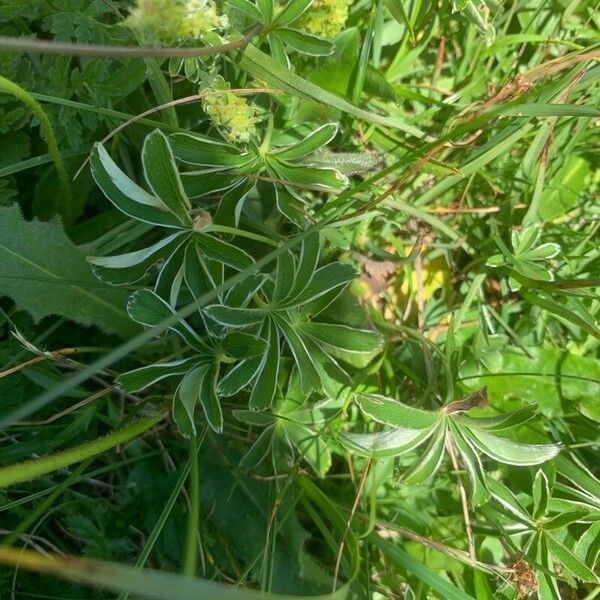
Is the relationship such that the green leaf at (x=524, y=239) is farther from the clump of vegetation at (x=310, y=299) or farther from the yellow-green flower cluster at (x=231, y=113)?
the yellow-green flower cluster at (x=231, y=113)

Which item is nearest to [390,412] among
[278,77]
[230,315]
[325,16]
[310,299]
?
[310,299]

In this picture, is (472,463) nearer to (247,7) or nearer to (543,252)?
(543,252)

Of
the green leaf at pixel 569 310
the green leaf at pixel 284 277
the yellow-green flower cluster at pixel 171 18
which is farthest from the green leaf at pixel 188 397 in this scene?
the green leaf at pixel 569 310

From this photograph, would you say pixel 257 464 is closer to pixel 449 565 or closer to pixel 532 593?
pixel 449 565

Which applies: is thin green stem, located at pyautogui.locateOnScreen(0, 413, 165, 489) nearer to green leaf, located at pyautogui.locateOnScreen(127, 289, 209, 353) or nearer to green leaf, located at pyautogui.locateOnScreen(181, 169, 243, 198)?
green leaf, located at pyautogui.locateOnScreen(127, 289, 209, 353)

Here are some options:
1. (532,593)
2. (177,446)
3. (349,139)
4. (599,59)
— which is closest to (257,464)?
(177,446)

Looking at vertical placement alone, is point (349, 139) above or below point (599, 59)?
below

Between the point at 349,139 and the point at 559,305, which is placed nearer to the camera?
the point at 559,305
